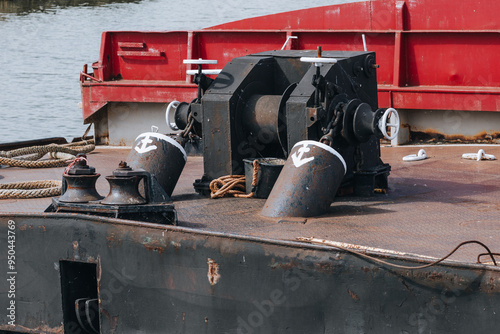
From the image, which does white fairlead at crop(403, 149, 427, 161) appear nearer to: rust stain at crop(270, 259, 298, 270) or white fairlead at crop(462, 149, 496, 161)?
white fairlead at crop(462, 149, 496, 161)

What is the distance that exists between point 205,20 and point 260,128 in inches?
1135

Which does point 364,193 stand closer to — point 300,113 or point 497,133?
point 300,113

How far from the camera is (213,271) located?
16.6 ft

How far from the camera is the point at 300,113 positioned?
6254 millimetres

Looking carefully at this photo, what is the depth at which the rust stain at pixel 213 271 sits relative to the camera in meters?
5.05

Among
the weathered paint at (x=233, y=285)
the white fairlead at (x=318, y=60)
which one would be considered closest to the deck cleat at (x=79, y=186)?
the weathered paint at (x=233, y=285)

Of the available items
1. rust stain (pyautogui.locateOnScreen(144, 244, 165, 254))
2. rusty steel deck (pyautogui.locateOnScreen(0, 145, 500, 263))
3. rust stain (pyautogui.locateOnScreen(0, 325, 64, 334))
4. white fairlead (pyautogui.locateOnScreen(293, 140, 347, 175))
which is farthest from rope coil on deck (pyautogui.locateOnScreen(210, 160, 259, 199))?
rust stain (pyautogui.locateOnScreen(0, 325, 64, 334))

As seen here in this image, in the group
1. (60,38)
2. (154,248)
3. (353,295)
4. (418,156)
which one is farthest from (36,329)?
(60,38)

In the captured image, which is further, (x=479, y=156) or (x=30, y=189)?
(x=479, y=156)

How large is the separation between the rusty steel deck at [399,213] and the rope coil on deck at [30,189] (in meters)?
0.06

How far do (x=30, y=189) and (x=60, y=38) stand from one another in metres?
25.9

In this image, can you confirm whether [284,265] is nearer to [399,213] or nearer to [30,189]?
[399,213]

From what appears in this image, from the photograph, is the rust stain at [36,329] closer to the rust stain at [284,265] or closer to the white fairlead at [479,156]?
the rust stain at [284,265]

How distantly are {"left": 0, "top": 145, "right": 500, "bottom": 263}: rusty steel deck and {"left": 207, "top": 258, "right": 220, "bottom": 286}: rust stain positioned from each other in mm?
254
